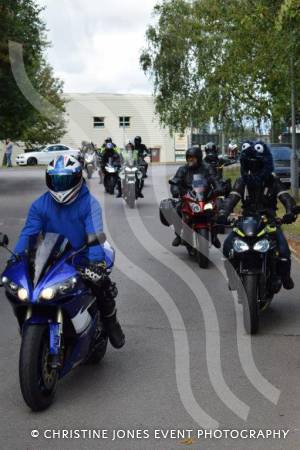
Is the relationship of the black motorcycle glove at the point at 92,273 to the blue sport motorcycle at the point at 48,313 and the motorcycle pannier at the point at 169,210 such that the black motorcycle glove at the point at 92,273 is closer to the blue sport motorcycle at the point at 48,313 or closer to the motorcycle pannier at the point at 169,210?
the blue sport motorcycle at the point at 48,313

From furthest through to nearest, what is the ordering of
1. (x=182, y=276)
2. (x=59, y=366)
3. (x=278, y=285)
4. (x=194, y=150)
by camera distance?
(x=194, y=150) < (x=182, y=276) < (x=278, y=285) < (x=59, y=366)

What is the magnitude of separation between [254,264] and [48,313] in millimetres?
2872

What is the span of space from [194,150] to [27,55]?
16571mm

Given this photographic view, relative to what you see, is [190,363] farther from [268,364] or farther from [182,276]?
[182,276]

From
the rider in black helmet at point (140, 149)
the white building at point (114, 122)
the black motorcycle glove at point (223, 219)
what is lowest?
the black motorcycle glove at point (223, 219)

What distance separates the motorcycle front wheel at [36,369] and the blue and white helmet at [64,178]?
1.11 m

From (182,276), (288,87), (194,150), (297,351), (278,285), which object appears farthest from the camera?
(288,87)

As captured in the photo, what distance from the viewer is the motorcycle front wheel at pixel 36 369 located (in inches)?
211

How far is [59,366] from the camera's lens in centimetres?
562

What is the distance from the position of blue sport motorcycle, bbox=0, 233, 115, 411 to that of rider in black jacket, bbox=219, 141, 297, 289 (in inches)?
112

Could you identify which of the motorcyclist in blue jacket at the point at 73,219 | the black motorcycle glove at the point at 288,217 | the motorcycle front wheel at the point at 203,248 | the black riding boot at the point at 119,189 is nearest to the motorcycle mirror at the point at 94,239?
the motorcyclist in blue jacket at the point at 73,219

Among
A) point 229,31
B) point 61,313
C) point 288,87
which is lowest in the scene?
point 61,313

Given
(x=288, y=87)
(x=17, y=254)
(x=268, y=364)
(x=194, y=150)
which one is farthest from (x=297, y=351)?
(x=288, y=87)

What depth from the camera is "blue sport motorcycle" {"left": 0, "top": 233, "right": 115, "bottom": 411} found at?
17.8 feet
